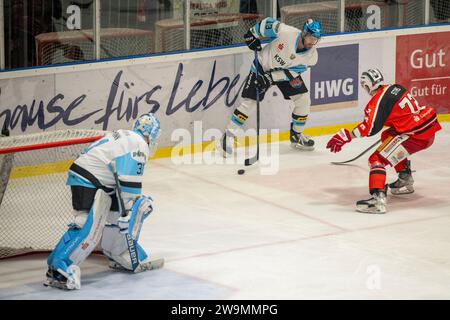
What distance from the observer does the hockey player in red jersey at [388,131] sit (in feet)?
26.9

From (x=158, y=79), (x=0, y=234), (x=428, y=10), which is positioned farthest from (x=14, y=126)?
(x=428, y=10)

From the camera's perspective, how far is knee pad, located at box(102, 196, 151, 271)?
21.7 ft

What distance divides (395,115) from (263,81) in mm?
1759

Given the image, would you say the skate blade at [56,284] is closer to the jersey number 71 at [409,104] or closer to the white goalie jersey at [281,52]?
the jersey number 71 at [409,104]

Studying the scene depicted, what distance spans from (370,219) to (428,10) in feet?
11.8

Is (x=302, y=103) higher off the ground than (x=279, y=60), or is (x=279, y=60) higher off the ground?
(x=279, y=60)

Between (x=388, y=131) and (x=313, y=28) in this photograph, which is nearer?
(x=388, y=131)

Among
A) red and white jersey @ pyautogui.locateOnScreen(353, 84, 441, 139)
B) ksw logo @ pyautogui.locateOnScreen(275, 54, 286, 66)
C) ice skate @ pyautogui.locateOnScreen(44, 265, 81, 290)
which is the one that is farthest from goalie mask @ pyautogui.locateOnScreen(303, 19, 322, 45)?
ice skate @ pyautogui.locateOnScreen(44, 265, 81, 290)

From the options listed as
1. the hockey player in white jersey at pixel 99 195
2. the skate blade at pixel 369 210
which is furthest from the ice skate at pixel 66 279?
the skate blade at pixel 369 210

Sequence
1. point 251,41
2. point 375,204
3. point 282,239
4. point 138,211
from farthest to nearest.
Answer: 1. point 251,41
2. point 375,204
3. point 282,239
4. point 138,211

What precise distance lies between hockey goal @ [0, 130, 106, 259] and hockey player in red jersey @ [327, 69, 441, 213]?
6.66ft

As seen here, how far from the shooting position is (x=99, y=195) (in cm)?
649

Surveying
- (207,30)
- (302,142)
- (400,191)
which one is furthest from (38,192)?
(302,142)

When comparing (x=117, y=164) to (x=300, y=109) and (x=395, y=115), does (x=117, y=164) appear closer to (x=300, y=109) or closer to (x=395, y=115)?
(x=395, y=115)
